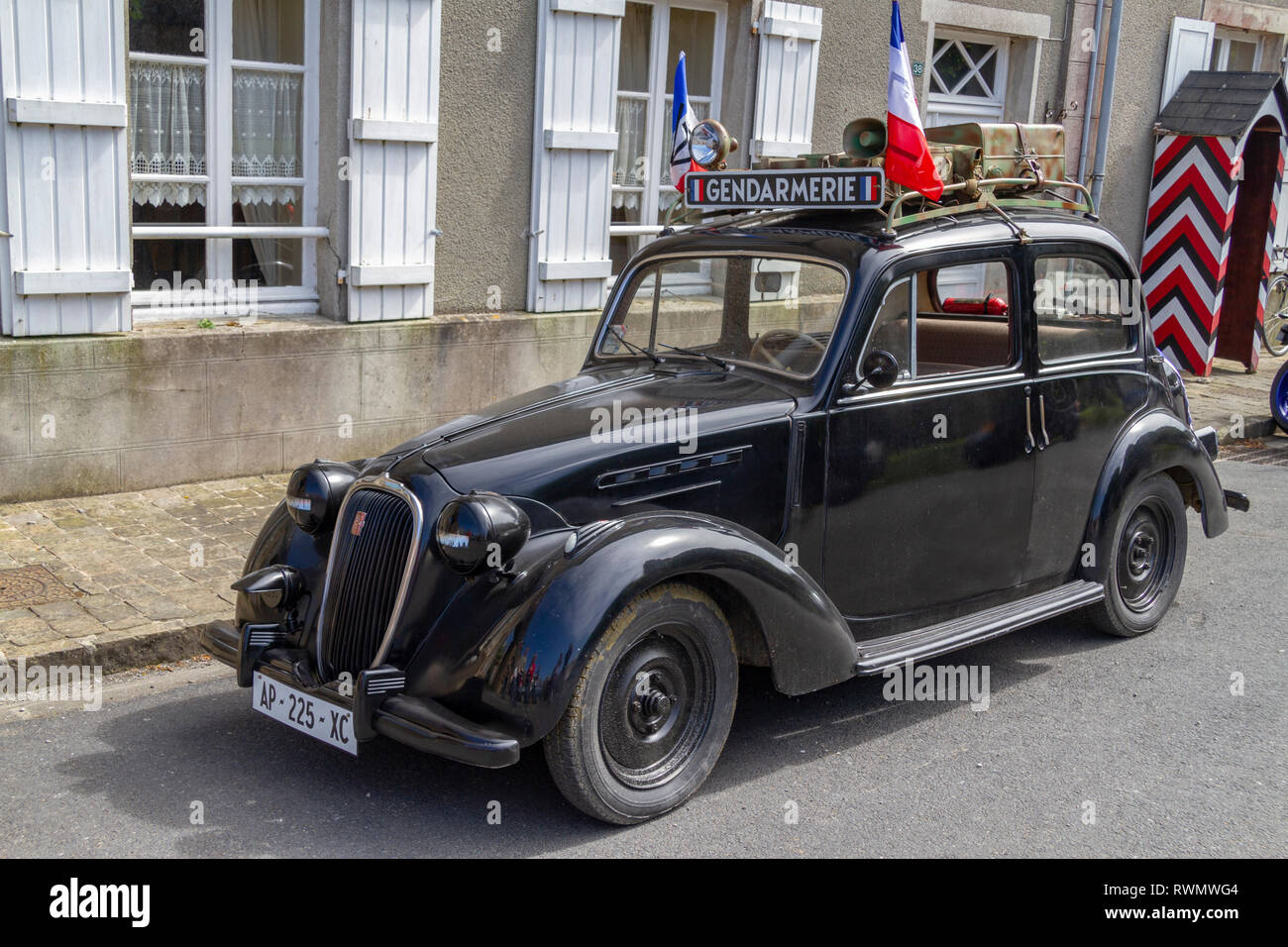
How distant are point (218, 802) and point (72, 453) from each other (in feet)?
11.2

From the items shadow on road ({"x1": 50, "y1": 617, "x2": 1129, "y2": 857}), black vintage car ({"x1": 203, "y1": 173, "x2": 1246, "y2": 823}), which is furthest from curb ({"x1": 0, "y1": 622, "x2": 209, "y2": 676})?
black vintage car ({"x1": 203, "y1": 173, "x2": 1246, "y2": 823})

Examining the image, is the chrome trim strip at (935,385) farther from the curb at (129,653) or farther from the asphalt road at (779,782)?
the curb at (129,653)

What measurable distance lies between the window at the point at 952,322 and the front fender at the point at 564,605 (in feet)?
3.59

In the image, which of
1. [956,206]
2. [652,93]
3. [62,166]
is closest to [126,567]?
[62,166]

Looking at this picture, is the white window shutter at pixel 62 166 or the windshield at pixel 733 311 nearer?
the windshield at pixel 733 311

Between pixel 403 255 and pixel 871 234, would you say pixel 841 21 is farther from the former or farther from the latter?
pixel 871 234

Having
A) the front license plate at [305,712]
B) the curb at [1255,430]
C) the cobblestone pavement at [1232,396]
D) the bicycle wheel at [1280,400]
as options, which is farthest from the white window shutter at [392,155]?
the bicycle wheel at [1280,400]

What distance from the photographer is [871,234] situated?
4.68 meters

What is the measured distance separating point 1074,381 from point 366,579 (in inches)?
118

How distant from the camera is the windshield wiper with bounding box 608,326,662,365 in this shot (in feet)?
16.4

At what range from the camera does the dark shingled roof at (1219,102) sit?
11734mm

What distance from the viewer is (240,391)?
7.20 metres

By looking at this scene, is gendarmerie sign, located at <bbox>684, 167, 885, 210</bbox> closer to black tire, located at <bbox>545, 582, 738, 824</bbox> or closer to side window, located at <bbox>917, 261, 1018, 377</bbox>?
side window, located at <bbox>917, 261, 1018, 377</bbox>
